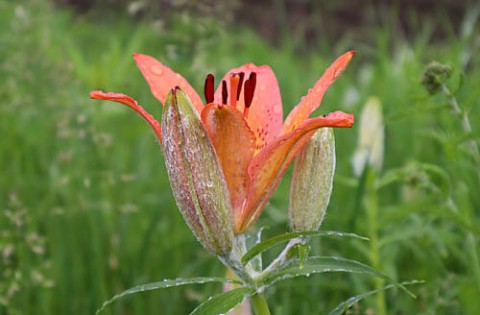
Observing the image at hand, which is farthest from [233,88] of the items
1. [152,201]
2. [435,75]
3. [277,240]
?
[152,201]

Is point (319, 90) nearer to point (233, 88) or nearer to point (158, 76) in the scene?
point (233, 88)

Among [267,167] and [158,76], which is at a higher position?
[158,76]

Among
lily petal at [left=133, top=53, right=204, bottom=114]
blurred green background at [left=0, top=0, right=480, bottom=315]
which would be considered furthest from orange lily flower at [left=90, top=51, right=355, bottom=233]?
blurred green background at [left=0, top=0, right=480, bottom=315]

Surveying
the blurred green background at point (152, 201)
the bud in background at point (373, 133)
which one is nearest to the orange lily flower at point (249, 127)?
the blurred green background at point (152, 201)

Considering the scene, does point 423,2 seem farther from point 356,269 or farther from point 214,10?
point 356,269

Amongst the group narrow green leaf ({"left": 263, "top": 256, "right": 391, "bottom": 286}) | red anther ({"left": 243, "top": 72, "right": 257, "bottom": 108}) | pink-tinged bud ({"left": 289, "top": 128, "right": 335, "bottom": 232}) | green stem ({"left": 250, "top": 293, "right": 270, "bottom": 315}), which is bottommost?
green stem ({"left": 250, "top": 293, "right": 270, "bottom": 315})

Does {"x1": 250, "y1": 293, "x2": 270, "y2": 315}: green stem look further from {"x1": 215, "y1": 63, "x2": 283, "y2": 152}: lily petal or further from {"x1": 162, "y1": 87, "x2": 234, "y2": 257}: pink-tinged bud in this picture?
{"x1": 215, "y1": 63, "x2": 283, "y2": 152}: lily petal
